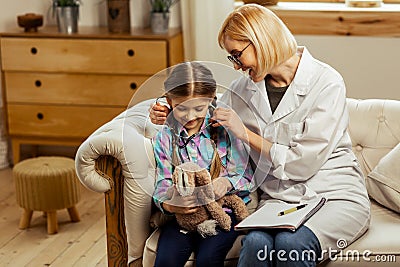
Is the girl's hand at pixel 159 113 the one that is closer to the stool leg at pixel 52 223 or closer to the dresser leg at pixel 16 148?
the stool leg at pixel 52 223

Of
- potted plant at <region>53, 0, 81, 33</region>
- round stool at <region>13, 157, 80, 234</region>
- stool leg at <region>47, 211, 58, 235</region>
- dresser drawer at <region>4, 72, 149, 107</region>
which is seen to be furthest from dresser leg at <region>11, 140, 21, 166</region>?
stool leg at <region>47, 211, 58, 235</region>

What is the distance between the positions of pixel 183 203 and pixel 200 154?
0.16 meters

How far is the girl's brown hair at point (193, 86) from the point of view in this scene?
7.66 feet

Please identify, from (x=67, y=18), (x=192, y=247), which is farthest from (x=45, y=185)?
(x=192, y=247)

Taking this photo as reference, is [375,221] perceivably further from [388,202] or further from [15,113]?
[15,113]

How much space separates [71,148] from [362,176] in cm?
238

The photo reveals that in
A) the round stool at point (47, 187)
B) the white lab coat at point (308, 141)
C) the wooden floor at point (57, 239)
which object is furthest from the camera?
the round stool at point (47, 187)

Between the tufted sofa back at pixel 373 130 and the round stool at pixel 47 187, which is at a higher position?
the tufted sofa back at pixel 373 130

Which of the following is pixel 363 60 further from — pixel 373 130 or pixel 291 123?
pixel 291 123

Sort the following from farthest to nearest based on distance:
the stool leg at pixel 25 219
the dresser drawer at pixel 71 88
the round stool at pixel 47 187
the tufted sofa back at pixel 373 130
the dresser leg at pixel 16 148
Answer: the dresser leg at pixel 16 148, the dresser drawer at pixel 71 88, the stool leg at pixel 25 219, the round stool at pixel 47 187, the tufted sofa back at pixel 373 130

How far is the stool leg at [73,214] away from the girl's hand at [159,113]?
4.46 feet

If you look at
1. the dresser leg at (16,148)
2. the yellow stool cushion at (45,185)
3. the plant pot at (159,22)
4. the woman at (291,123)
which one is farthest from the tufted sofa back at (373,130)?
the dresser leg at (16,148)

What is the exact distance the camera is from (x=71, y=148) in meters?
4.62

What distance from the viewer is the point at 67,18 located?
13.7ft
